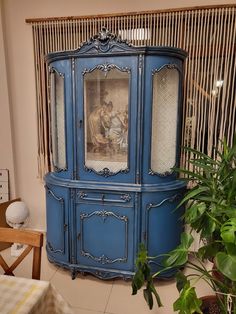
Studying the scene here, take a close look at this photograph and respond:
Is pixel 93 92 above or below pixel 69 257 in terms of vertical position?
above

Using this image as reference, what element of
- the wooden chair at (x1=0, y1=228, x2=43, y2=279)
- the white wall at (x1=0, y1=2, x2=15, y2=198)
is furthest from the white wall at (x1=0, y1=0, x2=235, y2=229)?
the wooden chair at (x1=0, y1=228, x2=43, y2=279)

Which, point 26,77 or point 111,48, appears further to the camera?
point 26,77

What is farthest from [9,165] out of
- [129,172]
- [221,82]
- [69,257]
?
A: [221,82]

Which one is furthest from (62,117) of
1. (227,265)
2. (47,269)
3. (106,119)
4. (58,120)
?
(227,265)

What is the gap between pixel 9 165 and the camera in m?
2.84

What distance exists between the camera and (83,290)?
84.6 inches

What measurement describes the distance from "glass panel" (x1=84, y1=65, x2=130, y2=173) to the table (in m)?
1.10

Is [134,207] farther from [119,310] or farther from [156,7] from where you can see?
[156,7]

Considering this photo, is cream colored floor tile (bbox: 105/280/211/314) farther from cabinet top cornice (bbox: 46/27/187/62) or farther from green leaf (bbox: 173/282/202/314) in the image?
cabinet top cornice (bbox: 46/27/187/62)

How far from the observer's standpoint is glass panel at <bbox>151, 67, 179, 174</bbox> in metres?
1.99

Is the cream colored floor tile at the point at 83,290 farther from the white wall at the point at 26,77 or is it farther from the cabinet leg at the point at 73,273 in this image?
the white wall at the point at 26,77

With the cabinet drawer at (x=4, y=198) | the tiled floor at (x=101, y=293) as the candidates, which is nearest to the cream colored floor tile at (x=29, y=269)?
the tiled floor at (x=101, y=293)

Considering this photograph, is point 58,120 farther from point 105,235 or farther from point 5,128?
point 105,235

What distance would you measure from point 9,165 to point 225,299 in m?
2.37
